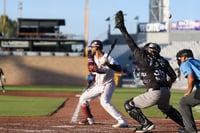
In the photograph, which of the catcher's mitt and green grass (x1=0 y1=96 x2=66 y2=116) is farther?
green grass (x1=0 y1=96 x2=66 y2=116)

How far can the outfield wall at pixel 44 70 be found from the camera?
58.4 metres

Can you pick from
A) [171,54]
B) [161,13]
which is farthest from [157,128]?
[161,13]

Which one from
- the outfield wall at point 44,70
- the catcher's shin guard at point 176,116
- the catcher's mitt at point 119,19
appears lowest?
the outfield wall at point 44,70

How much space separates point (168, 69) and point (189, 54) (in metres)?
0.75

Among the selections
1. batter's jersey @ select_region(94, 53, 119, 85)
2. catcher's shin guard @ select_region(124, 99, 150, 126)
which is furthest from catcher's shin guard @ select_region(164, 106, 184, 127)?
batter's jersey @ select_region(94, 53, 119, 85)

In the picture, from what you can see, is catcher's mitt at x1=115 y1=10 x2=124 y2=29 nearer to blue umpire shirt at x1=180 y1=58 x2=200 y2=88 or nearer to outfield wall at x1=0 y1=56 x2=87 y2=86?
blue umpire shirt at x1=180 y1=58 x2=200 y2=88

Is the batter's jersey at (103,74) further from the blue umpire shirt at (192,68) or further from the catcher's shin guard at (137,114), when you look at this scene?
the blue umpire shirt at (192,68)

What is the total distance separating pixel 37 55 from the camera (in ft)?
197

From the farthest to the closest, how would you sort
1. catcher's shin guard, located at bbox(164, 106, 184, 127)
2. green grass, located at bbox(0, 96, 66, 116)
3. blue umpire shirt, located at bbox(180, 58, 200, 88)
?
green grass, located at bbox(0, 96, 66, 116)
catcher's shin guard, located at bbox(164, 106, 184, 127)
blue umpire shirt, located at bbox(180, 58, 200, 88)

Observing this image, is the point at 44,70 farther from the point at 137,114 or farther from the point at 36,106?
the point at 137,114

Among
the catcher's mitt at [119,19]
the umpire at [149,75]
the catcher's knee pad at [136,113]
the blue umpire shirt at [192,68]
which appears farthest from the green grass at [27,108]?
the blue umpire shirt at [192,68]

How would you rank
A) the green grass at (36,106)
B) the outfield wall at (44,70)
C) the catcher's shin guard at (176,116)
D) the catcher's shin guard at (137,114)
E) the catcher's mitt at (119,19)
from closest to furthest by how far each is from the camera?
the catcher's mitt at (119,19)
the catcher's shin guard at (137,114)
the catcher's shin guard at (176,116)
the green grass at (36,106)
the outfield wall at (44,70)

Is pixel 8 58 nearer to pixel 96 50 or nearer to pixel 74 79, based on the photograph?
pixel 74 79

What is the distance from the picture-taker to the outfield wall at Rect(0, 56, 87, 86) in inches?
2298
